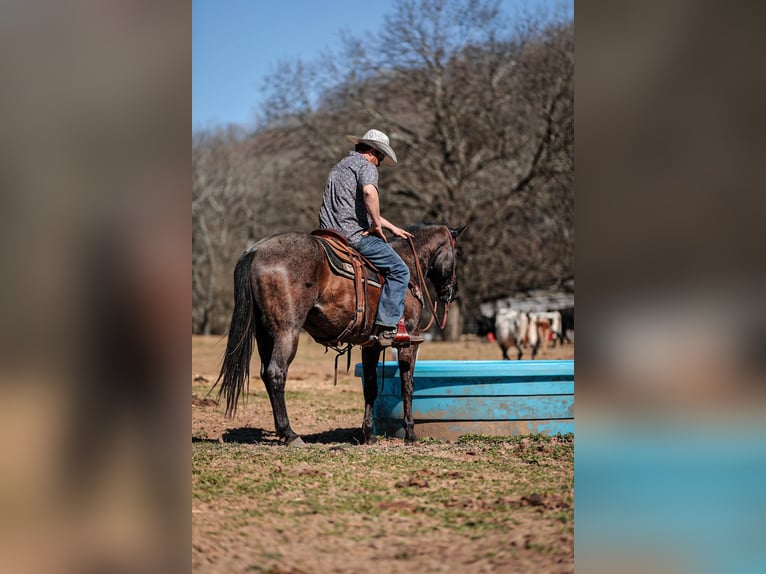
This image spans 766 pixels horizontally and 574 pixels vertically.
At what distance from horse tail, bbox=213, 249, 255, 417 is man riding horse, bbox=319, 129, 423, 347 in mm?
1133

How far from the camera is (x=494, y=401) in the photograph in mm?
8398

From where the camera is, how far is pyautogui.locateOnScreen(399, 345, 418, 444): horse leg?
8.25 m

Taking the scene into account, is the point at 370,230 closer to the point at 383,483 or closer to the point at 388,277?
the point at 388,277

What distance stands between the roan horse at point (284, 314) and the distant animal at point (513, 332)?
31.5 feet

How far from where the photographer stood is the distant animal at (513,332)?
1772cm

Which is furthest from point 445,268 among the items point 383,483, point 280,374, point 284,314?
point 383,483

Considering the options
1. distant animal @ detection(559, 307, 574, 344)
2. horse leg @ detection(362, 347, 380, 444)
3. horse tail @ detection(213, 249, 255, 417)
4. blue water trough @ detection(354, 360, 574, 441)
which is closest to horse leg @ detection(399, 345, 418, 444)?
Result: blue water trough @ detection(354, 360, 574, 441)

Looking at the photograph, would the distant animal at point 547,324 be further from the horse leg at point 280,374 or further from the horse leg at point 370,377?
the horse leg at point 280,374

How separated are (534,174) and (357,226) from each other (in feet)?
71.5

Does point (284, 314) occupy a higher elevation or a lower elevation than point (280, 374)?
higher

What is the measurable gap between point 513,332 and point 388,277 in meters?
10.1

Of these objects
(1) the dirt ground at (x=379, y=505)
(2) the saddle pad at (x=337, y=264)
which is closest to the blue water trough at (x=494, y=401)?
(1) the dirt ground at (x=379, y=505)

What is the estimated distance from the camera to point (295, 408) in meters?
11.5
